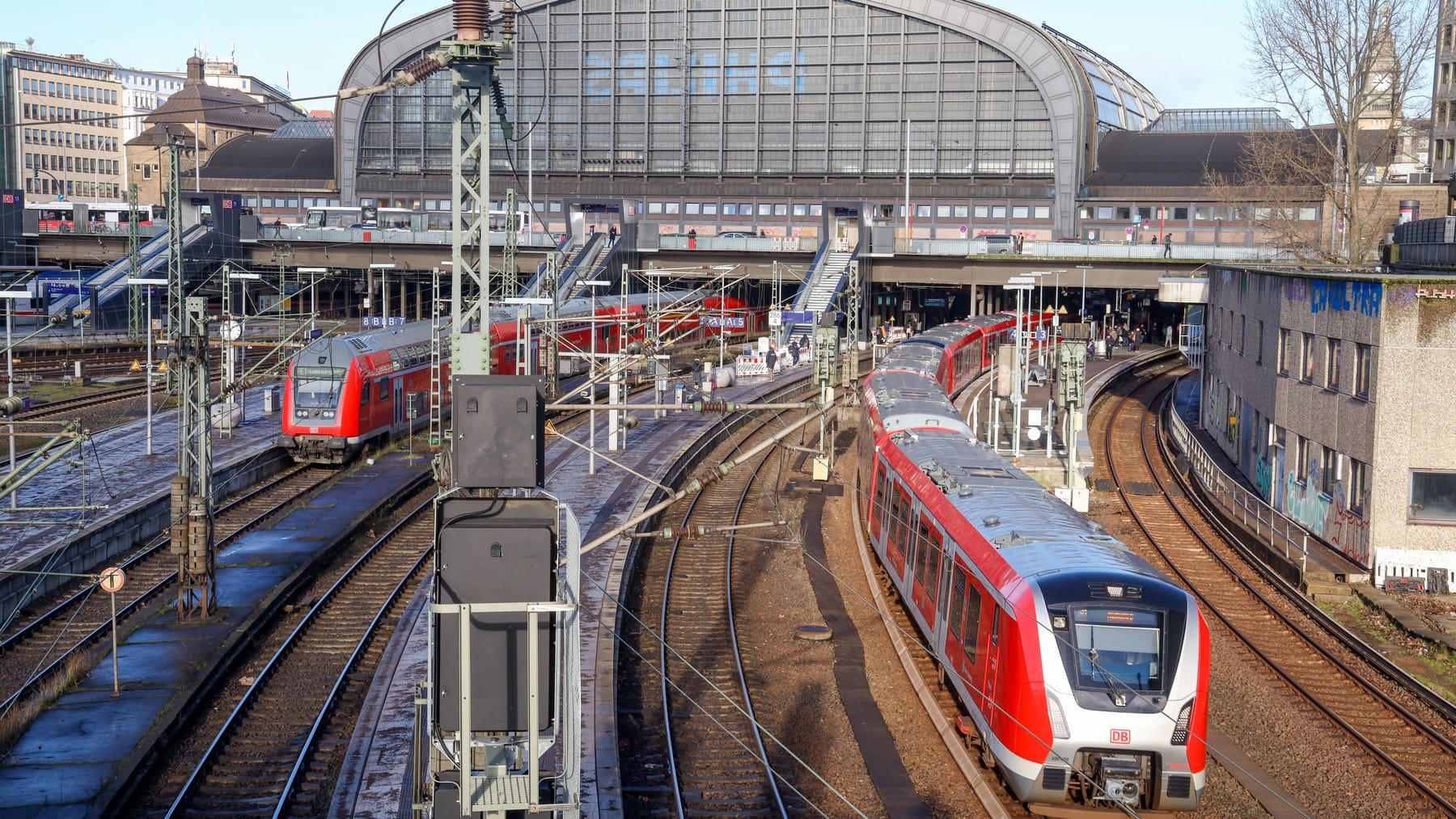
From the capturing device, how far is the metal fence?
24.9 m

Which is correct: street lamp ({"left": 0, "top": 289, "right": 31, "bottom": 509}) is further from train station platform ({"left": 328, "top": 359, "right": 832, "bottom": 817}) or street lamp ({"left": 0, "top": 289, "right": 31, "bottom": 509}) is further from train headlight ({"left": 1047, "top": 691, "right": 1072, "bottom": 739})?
train headlight ({"left": 1047, "top": 691, "right": 1072, "bottom": 739})

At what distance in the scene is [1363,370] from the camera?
24594 millimetres

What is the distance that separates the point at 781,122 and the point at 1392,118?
164 ft

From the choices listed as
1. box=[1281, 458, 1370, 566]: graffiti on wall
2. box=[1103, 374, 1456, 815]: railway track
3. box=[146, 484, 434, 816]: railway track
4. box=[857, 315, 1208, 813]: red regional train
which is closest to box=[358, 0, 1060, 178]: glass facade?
box=[1103, 374, 1456, 815]: railway track

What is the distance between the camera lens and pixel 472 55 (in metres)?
18.0

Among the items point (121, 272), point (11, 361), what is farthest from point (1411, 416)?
point (121, 272)

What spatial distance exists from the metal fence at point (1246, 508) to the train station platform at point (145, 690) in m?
17.7

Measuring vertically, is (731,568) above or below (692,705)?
above

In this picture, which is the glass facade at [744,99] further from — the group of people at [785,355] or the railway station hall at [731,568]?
the railway station hall at [731,568]

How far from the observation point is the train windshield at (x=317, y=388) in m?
34.7

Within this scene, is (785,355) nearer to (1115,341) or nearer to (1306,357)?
(1115,341)

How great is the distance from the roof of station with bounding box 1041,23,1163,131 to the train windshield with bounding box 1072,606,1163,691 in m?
Result: 75.4

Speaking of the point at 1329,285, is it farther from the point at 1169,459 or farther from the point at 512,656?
the point at 512,656

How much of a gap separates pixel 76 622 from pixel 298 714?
6.37m
